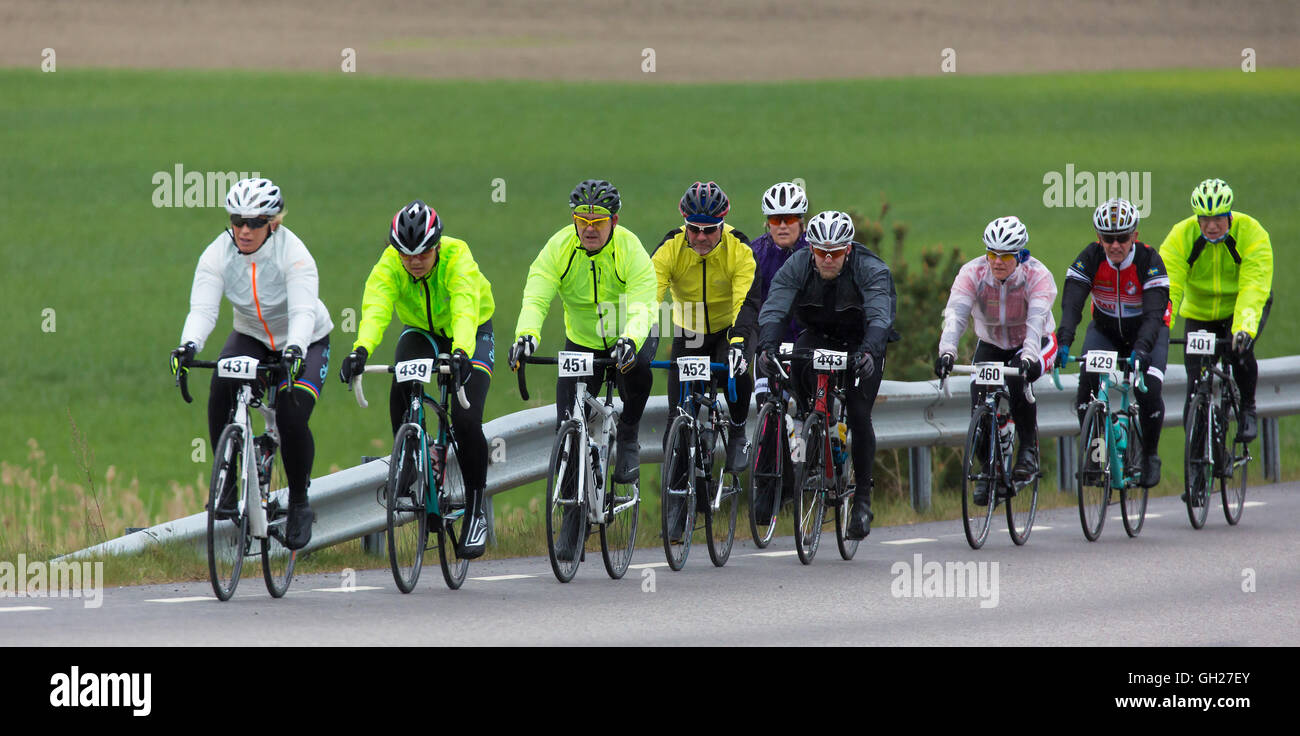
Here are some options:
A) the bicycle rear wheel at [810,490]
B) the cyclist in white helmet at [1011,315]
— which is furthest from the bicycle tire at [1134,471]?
the bicycle rear wheel at [810,490]

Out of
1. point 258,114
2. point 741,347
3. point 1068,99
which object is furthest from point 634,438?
point 1068,99

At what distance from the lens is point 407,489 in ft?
33.6

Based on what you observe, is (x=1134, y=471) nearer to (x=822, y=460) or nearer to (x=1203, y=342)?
(x=1203, y=342)

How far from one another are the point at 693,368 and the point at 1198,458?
14.4 ft

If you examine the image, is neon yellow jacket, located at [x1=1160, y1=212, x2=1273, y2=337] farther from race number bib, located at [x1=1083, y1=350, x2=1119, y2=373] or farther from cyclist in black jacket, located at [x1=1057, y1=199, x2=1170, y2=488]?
race number bib, located at [x1=1083, y1=350, x2=1119, y2=373]

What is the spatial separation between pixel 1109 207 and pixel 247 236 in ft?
20.2

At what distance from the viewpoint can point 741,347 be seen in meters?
12.2

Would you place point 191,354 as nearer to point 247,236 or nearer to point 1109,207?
point 247,236

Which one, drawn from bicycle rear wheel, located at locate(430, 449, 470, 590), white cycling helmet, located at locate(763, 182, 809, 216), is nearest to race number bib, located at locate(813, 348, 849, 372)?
white cycling helmet, located at locate(763, 182, 809, 216)

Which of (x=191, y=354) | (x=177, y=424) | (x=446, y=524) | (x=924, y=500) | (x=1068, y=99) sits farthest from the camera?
(x=1068, y=99)

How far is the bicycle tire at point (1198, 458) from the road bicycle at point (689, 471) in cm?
375

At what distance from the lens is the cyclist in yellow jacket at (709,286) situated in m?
12.7

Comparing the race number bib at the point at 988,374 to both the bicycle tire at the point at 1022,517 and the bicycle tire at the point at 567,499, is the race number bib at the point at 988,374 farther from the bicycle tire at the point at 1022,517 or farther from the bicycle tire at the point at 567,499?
the bicycle tire at the point at 567,499

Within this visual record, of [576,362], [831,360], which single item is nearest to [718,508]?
[831,360]
